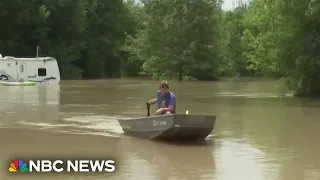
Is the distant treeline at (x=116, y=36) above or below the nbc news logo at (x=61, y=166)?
above

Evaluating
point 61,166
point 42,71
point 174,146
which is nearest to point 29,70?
point 42,71

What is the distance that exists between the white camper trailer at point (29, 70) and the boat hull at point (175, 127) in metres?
40.6

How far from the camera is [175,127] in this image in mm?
17672

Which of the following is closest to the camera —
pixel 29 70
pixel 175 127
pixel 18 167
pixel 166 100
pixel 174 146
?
pixel 18 167

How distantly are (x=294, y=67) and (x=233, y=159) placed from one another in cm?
2144

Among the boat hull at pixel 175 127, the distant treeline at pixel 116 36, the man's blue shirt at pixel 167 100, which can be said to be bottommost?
the boat hull at pixel 175 127

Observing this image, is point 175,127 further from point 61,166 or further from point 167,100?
point 61,166

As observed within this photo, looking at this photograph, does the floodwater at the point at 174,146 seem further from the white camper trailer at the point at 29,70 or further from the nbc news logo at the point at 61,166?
the white camper trailer at the point at 29,70

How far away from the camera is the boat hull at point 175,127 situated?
1756cm

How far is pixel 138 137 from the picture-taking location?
19328 mm

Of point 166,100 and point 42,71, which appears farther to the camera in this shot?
point 42,71

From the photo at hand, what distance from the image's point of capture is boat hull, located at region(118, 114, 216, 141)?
17.6 metres

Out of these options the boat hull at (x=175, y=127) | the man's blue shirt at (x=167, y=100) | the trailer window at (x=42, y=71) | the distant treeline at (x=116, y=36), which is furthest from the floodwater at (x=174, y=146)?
the distant treeline at (x=116, y=36)

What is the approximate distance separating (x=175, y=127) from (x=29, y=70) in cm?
4329
